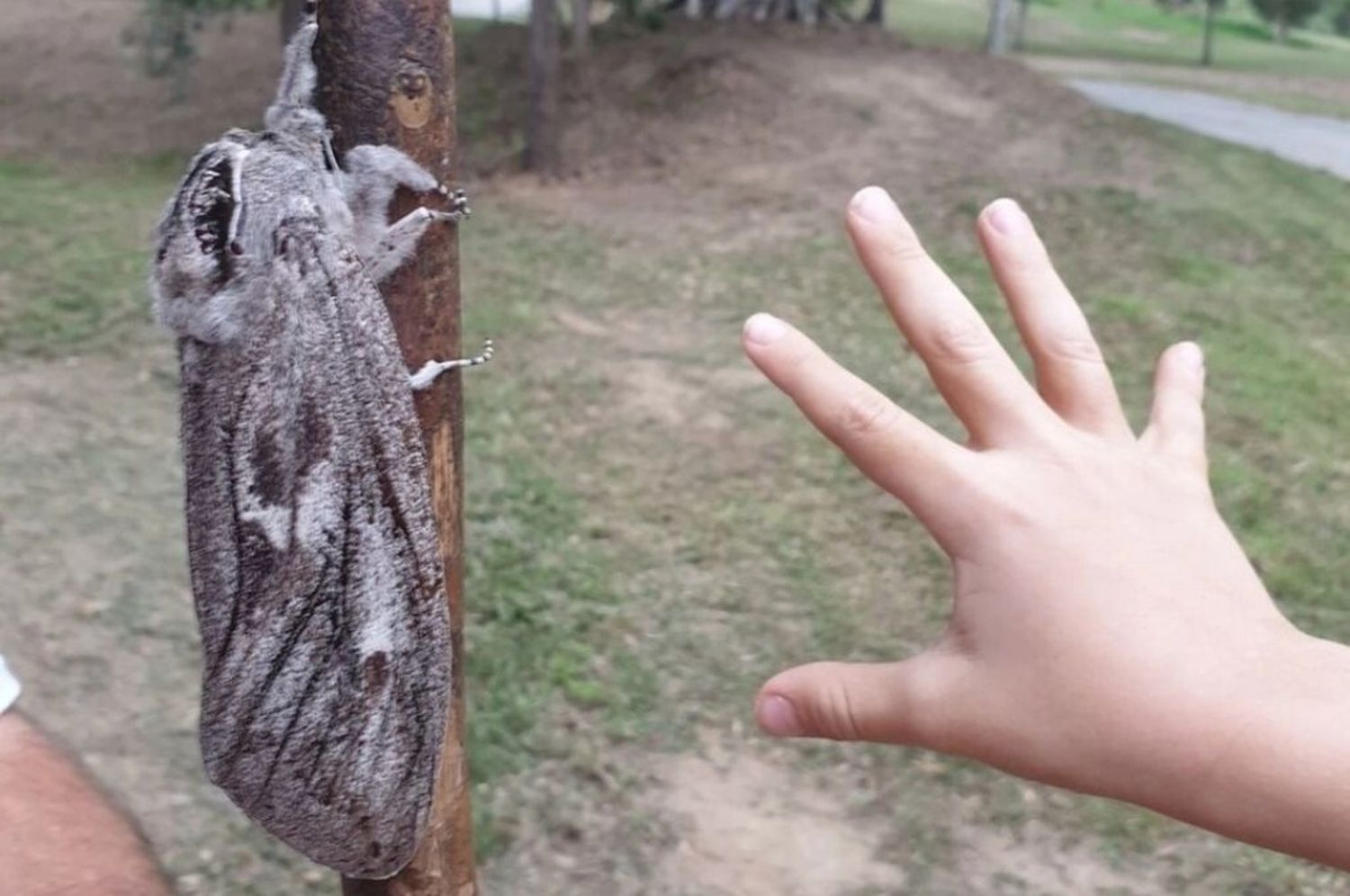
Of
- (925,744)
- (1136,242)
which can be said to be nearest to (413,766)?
(925,744)

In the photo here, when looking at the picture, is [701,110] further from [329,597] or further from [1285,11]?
[1285,11]

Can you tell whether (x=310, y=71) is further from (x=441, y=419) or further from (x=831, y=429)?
(x=831, y=429)

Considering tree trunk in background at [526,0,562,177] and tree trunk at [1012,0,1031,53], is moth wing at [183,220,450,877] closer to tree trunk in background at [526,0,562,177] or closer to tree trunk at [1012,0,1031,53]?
tree trunk in background at [526,0,562,177]

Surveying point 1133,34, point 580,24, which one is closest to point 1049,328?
point 580,24

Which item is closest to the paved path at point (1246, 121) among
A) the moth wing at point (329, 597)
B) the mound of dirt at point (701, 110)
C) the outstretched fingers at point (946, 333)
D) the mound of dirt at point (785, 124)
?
the mound of dirt at point (785, 124)

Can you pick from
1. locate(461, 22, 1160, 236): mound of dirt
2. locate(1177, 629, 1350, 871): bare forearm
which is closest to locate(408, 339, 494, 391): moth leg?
locate(1177, 629, 1350, 871): bare forearm
